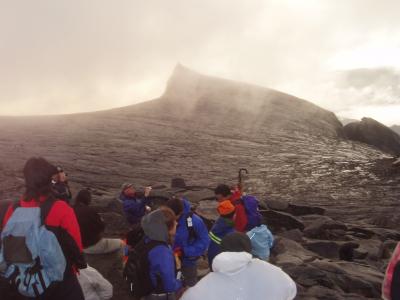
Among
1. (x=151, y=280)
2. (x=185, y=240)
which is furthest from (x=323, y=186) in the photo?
(x=151, y=280)

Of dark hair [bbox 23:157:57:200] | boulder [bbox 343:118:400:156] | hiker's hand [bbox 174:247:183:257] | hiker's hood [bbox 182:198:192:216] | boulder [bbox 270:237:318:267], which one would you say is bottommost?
boulder [bbox 270:237:318:267]

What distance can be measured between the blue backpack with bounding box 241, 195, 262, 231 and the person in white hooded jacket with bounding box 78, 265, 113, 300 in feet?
8.44

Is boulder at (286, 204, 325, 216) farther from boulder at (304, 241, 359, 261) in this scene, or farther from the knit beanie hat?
the knit beanie hat

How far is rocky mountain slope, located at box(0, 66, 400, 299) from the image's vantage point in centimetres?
1506

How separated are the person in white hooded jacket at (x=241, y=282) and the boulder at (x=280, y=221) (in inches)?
482

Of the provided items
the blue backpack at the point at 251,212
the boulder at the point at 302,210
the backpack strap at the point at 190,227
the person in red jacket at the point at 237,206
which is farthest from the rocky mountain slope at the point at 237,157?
the backpack strap at the point at 190,227

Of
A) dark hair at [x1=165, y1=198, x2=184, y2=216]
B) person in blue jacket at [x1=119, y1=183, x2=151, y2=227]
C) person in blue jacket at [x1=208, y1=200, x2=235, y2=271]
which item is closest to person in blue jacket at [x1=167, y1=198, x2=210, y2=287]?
dark hair at [x1=165, y1=198, x2=184, y2=216]

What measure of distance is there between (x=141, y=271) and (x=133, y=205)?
518 centimetres

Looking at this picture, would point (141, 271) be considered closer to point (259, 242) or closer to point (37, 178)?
point (37, 178)

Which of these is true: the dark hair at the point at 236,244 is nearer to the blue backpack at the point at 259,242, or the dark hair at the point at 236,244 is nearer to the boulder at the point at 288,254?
the blue backpack at the point at 259,242

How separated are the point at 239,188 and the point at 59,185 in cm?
437

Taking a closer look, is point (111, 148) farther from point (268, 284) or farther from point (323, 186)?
point (268, 284)

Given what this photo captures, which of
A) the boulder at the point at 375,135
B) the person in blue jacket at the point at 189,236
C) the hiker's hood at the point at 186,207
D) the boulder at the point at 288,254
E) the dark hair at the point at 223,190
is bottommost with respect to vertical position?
the boulder at the point at 288,254

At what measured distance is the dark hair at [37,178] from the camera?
418 cm
